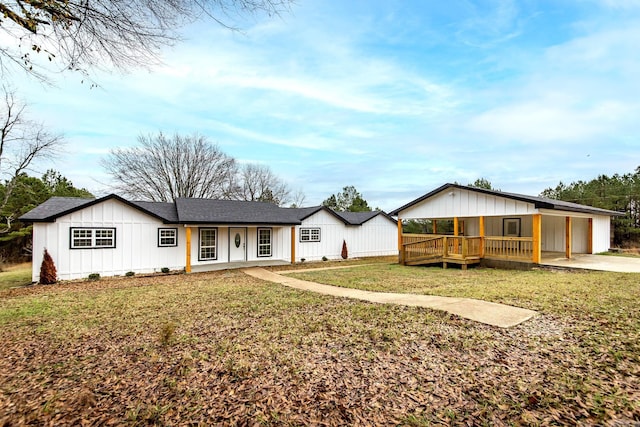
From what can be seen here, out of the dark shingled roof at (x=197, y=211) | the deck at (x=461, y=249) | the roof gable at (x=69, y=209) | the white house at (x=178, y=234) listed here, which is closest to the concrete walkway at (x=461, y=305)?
the deck at (x=461, y=249)

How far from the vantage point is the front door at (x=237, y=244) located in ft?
56.9

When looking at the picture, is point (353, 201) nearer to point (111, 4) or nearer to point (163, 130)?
point (163, 130)

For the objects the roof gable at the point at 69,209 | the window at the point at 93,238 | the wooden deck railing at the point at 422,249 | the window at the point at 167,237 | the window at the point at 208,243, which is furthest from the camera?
the window at the point at 208,243

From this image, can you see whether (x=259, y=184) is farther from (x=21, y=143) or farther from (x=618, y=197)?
(x=618, y=197)

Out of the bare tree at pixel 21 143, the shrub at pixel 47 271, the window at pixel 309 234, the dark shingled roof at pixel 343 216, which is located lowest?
the shrub at pixel 47 271

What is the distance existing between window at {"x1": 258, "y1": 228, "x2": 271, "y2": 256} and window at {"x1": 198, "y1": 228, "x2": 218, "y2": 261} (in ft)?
8.28

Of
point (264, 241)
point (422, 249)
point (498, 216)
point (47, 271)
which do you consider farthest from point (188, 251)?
point (498, 216)

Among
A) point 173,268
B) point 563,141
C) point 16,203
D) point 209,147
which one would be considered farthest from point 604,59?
point 16,203

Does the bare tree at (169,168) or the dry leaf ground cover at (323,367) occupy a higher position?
the bare tree at (169,168)

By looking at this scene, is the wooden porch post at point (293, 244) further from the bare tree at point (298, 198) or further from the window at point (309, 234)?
the bare tree at point (298, 198)

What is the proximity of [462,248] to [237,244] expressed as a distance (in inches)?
457

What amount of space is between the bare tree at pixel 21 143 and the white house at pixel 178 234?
237 inches

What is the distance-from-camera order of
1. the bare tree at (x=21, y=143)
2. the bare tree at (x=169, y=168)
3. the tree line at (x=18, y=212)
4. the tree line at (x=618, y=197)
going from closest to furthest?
the bare tree at (x=21, y=143) < the tree line at (x=18, y=212) < the tree line at (x=618, y=197) < the bare tree at (x=169, y=168)

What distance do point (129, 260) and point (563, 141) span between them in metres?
26.7
